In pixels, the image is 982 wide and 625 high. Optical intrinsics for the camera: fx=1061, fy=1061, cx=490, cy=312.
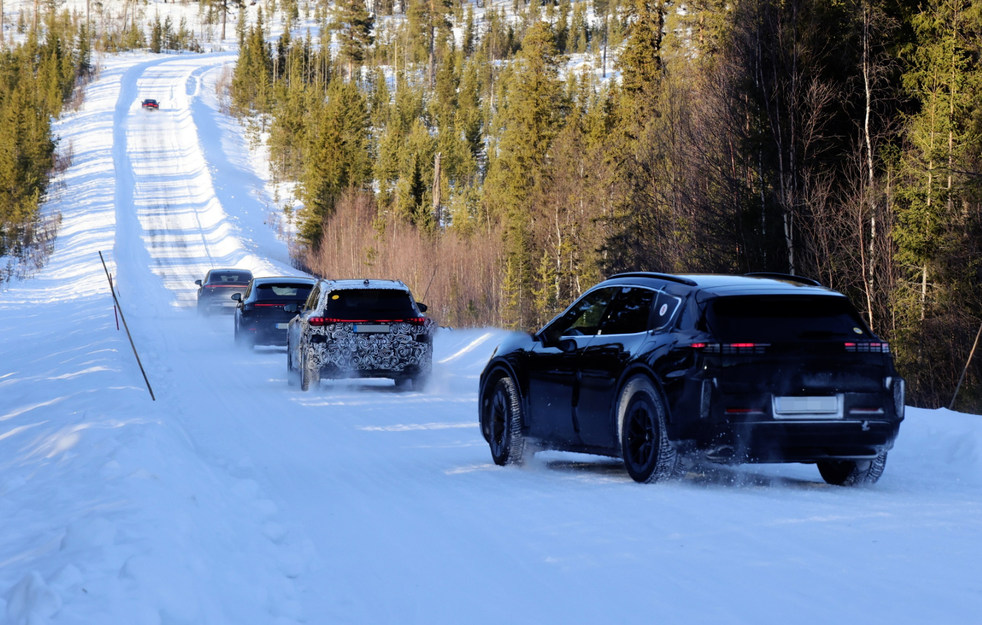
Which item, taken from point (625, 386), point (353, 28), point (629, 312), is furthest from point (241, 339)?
point (353, 28)

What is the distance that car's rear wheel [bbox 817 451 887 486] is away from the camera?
849cm

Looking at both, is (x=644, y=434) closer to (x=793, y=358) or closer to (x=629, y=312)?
(x=629, y=312)

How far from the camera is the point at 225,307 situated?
1476 inches

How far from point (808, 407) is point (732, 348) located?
28.9 inches

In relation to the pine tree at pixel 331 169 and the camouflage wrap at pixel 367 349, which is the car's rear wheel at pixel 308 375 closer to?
the camouflage wrap at pixel 367 349

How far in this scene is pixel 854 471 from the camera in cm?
863

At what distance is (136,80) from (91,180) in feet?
185

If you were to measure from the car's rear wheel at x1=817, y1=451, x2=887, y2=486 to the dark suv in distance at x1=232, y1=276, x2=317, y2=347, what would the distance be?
18.1 meters

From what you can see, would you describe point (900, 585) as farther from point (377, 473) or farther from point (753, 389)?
point (377, 473)

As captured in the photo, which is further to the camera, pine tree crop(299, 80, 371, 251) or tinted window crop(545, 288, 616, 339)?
pine tree crop(299, 80, 371, 251)

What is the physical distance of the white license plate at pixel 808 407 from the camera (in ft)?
26.1

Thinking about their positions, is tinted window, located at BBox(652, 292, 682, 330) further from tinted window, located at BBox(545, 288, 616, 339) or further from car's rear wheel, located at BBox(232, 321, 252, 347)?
car's rear wheel, located at BBox(232, 321, 252, 347)

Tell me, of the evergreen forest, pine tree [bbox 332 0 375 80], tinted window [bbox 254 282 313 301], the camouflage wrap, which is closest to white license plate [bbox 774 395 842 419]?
the camouflage wrap

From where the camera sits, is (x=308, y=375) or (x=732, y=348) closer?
(x=732, y=348)
